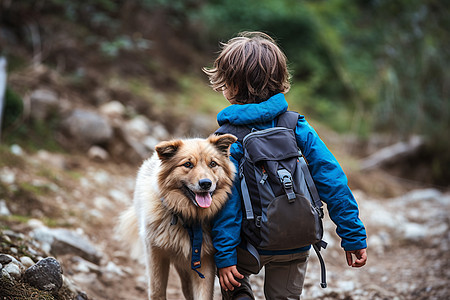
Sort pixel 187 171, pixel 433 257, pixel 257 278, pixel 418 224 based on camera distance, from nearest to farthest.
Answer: pixel 187 171, pixel 257 278, pixel 433 257, pixel 418 224

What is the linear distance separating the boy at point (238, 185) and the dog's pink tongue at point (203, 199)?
0.44ft

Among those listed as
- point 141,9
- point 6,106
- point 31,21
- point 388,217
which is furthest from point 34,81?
point 388,217

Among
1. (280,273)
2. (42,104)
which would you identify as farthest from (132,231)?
(42,104)

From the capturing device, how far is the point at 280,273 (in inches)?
100

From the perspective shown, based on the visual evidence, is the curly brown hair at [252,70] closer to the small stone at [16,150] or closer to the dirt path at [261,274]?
the dirt path at [261,274]

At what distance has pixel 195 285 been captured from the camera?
2.71 meters

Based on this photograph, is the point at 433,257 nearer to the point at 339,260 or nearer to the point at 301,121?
the point at 339,260

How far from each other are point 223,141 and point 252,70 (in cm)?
53

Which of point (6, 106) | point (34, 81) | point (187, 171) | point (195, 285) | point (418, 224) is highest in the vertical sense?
point (34, 81)

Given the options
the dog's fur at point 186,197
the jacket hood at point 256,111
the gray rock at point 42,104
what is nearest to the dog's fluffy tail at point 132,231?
the dog's fur at point 186,197

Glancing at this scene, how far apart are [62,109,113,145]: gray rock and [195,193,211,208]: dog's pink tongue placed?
4.75 meters

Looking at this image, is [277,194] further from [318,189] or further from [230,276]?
[230,276]

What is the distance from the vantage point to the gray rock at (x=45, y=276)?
263 centimetres

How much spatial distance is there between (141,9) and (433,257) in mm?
9554
